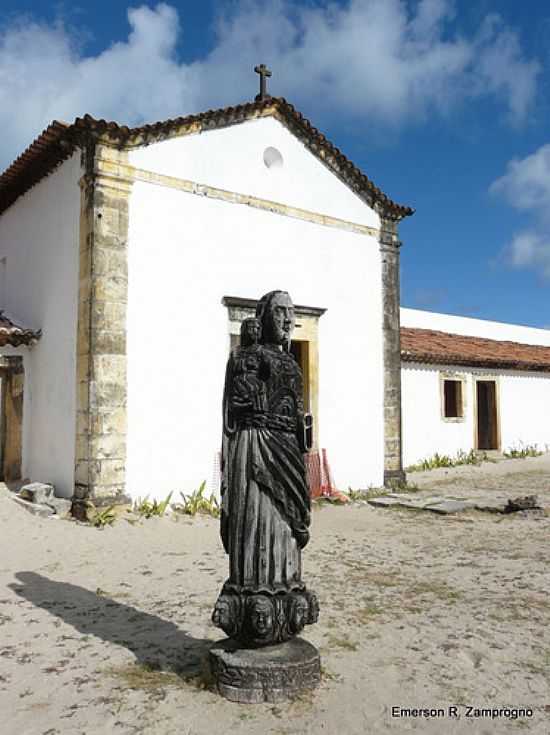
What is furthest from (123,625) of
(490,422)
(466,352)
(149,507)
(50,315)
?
(490,422)

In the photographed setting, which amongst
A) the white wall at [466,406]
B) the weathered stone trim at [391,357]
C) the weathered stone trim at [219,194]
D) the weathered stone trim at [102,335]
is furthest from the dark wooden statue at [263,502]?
the white wall at [466,406]

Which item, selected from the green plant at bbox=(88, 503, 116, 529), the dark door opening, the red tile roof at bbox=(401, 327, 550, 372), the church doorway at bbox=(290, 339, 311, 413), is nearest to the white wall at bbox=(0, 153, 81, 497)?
the green plant at bbox=(88, 503, 116, 529)

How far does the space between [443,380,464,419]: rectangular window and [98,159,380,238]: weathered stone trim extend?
18.9 feet

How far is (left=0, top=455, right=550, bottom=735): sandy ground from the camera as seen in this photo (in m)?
3.13

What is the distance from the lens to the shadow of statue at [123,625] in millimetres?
3809

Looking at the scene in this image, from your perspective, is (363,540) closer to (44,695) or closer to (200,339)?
(200,339)

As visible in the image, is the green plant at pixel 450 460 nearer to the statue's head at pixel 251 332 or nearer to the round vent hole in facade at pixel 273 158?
the round vent hole in facade at pixel 273 158

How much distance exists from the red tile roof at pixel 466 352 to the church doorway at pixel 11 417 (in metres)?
8.02

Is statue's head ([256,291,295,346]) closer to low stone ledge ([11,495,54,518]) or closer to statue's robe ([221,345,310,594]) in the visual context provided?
statue's robe ([221,345,310,594])

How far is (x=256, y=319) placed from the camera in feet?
12.4

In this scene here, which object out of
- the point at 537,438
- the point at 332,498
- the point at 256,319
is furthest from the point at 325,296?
the point at 537,438

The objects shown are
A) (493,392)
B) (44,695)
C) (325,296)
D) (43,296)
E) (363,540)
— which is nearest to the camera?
(44,695)

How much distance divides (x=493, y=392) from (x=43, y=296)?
11.8m

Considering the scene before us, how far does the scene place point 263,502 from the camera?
346 centimetres
